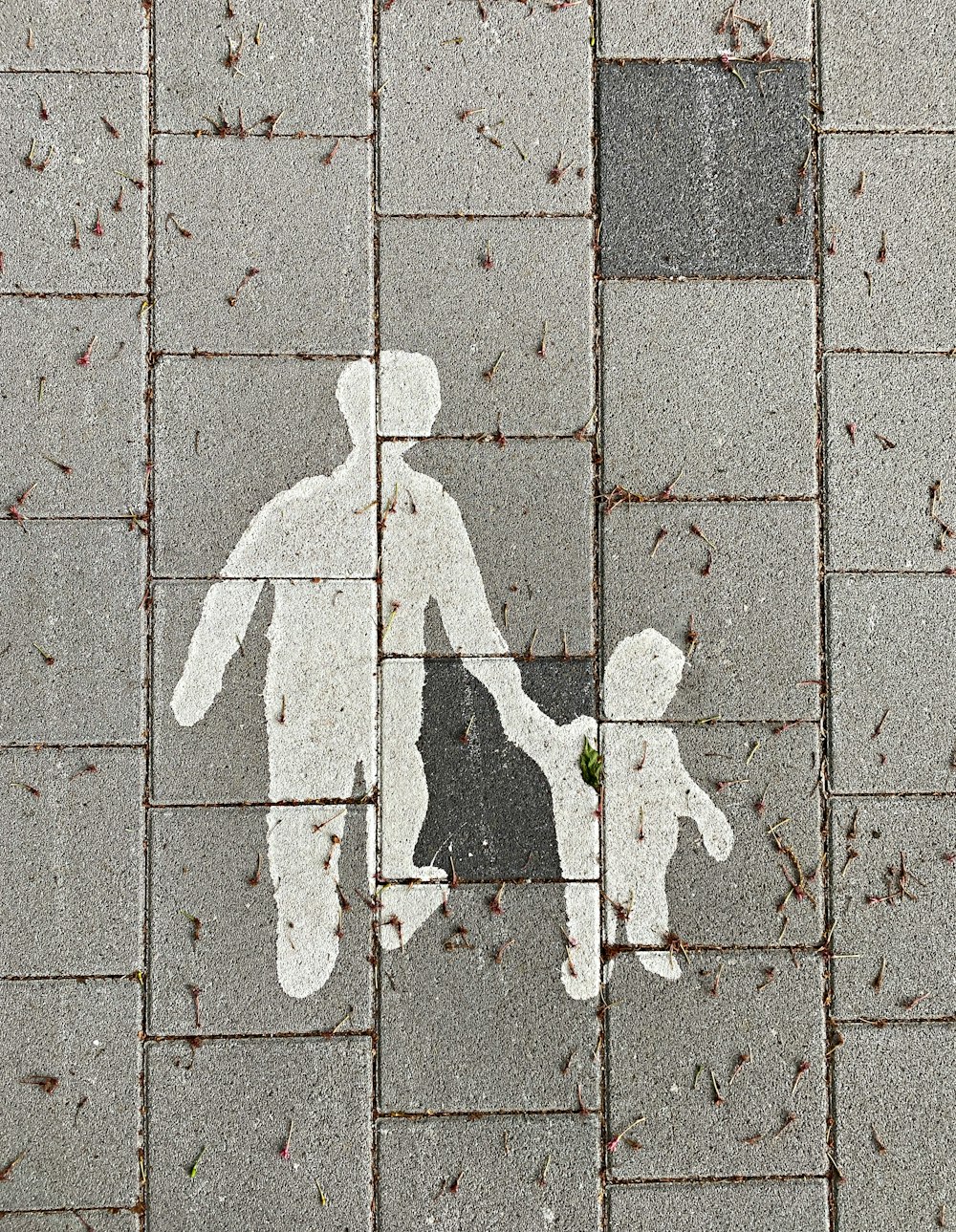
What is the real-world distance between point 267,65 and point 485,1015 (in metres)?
3.14

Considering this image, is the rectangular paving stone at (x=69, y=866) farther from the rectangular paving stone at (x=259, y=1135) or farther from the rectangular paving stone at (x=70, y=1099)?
the rectangular paving stone at (x=259, y=1135)

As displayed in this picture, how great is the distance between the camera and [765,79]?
3.28m

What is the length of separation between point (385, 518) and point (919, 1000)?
2322mm

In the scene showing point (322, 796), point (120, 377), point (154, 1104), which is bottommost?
point (154, 1104)

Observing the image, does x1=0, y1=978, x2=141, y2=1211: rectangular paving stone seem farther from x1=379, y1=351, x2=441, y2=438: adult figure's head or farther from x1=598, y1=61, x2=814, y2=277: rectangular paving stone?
x1=598, y1=61, x2=814, y2=277: rectangular paving stone

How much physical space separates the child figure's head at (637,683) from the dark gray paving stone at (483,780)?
98 mm

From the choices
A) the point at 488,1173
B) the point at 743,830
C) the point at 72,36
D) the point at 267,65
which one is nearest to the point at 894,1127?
the point at 743,830

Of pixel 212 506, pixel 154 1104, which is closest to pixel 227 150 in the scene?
pixel 212 506

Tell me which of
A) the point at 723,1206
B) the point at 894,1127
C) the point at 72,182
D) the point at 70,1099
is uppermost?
the point at 72,182

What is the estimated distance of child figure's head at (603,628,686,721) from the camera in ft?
10.5

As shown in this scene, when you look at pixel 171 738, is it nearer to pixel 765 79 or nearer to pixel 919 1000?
pixel 919 1000

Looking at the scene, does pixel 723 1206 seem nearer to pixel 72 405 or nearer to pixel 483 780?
pixel 483 780

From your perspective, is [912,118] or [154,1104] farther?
[912,118]

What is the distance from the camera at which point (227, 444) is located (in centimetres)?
318
